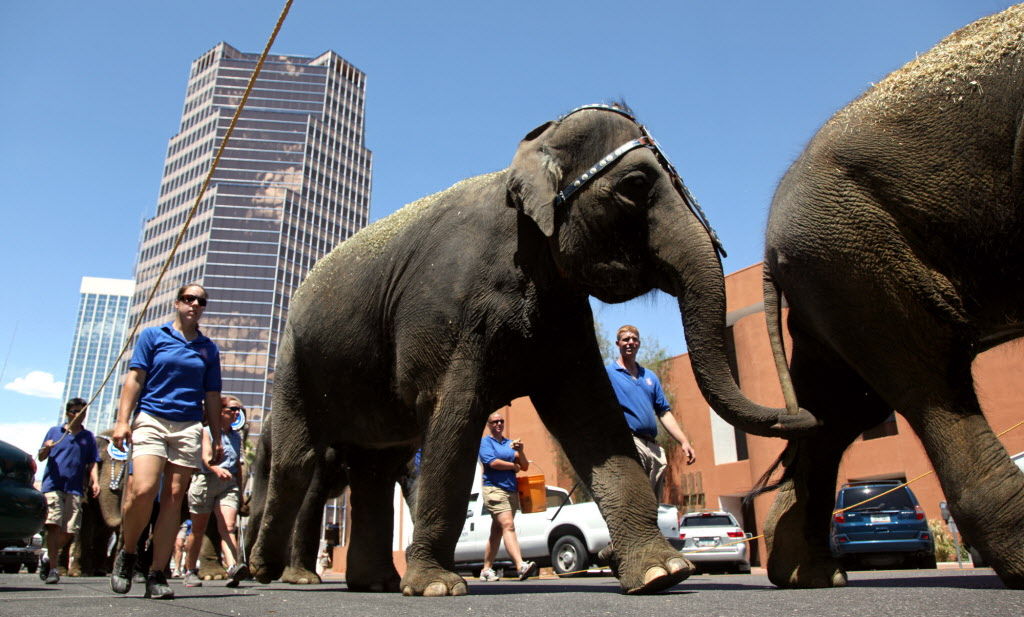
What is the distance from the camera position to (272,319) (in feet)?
496

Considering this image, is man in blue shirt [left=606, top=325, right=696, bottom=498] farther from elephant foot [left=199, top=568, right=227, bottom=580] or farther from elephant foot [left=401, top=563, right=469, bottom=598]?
elephant foot [left=199, top=568, right=227, bottom=580]

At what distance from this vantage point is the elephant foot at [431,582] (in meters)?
4.31

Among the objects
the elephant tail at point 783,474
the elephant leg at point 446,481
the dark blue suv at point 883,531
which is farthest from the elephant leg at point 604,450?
the dark blue suv at point 883,531

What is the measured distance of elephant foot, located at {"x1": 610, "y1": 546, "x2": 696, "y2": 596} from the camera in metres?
4.08

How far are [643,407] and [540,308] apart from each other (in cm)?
262

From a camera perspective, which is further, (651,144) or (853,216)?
(651,144)

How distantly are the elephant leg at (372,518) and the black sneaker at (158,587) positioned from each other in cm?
144

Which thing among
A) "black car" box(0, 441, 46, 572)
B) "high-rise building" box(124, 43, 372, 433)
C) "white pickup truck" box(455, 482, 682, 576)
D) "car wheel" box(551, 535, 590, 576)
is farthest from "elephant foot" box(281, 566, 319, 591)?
"high-rise building" box(124, 43, 372, 433)

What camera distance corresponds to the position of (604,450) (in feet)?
15.9

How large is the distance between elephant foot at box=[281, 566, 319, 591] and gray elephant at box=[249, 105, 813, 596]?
2.65m

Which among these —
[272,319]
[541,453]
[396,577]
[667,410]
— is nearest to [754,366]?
[541,453]

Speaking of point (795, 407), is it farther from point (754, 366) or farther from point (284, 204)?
point (284, 204)

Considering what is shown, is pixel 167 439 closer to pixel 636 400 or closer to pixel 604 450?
pixel 604 450

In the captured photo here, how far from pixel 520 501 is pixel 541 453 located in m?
24.3
